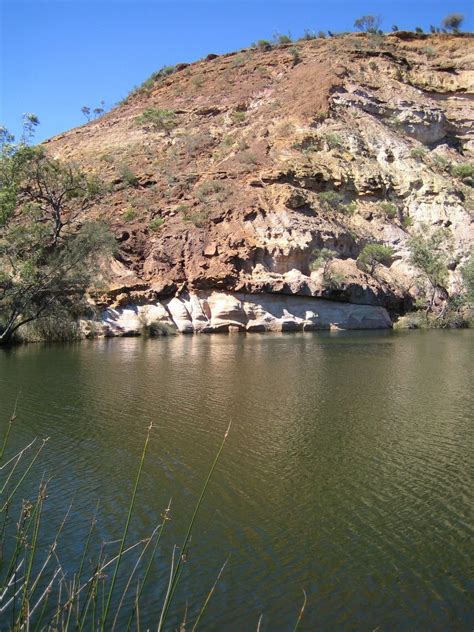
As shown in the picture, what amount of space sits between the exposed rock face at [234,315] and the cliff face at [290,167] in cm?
76

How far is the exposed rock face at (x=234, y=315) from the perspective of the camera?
38.8 m

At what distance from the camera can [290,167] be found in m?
48.6

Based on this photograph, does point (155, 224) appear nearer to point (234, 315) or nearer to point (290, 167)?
point (234, 315)

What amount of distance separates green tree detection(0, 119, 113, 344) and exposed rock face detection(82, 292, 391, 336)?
201 inches

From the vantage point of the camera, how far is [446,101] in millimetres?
61719

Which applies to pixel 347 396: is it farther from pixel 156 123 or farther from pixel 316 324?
pixel 156 123

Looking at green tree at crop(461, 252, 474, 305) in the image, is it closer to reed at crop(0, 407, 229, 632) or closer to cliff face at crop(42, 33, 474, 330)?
cliff face at crop(42, 33, 474, 330)

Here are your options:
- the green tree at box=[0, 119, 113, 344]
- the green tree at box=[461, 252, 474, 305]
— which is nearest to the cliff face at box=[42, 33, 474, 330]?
the green tree at box=[461, 252, 474, 305]

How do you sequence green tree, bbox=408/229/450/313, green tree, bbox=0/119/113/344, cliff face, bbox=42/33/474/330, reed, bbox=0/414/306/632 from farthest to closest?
green tree, bbox=408/229/450/313 → cliff face, bbox=42/33/474/330 → green tree, bbox=0/119/113/344 → reed, bbox=0/414/306/632

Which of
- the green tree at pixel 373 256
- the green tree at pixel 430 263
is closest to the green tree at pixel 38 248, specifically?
the green tree at pixel 373 256

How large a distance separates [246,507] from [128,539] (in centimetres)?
184

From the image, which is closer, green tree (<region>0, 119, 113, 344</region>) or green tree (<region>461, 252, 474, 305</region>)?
green tree (<region>0, 119, 113, 344</region>)

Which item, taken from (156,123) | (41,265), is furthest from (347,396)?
(156,123)

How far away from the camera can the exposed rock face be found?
127 ft
